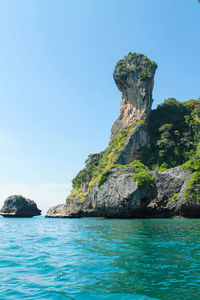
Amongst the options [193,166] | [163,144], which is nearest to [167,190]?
[193,166]

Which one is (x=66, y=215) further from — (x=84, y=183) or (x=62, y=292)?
(x=62, y=292)

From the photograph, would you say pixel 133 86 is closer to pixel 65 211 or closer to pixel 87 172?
pixel 87 172

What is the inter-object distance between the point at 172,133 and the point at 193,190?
2565 centimetres

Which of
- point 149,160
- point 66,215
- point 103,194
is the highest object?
point 149,160

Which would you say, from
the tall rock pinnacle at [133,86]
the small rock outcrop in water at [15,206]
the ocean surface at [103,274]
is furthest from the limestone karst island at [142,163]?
the ocean surface at [103,274]

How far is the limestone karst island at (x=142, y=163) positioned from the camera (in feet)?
119

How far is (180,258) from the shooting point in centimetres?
793

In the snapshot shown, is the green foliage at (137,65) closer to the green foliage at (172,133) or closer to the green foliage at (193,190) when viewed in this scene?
the green foliage at (172,133)

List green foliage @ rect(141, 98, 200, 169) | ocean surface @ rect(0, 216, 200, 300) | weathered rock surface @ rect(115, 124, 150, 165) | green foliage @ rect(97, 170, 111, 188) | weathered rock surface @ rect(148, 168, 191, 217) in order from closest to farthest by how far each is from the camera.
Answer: ocean surface @ rect(0, 216, 200, 300), weathered rock surface @ rect(148, 168, 191, 217), green foliage @ rect(97, 170, 111, 188), green foliage @ rect(141, 98, 200, 169), weathered rock surface @ rect(115, 124, 150, 165)

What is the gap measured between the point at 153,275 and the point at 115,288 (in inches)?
55.4

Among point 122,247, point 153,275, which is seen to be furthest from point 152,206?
point 153,275

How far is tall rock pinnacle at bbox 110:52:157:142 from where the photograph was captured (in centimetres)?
5966

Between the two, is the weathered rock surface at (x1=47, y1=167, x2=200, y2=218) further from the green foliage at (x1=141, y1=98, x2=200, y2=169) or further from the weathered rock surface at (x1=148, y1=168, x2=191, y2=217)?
the green foliage at (x1=141, y1=98, x2=200, y2=169)

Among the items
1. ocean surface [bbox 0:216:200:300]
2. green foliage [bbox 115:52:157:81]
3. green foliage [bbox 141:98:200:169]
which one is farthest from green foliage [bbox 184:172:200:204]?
green foliage [bbox 115:52:157:81]
